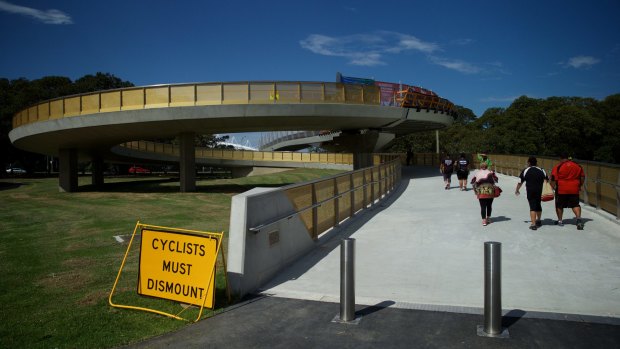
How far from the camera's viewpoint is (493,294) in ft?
15.7

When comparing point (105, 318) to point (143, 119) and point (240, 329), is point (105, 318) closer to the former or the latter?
point (240, 329)

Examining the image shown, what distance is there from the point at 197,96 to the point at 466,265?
17120mm

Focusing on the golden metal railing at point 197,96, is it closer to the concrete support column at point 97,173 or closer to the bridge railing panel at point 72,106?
the bridge railing panel at point 72,106

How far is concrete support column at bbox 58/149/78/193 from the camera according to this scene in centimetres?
2989

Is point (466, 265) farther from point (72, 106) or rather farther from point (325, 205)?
point (72, 106)

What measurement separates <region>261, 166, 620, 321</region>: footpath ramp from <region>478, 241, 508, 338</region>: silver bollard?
0.69 metres

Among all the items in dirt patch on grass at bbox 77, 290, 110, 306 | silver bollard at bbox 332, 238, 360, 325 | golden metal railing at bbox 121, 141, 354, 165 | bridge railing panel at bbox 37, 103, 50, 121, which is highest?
bridge railing panel at bbox 37, 103, 50, 121

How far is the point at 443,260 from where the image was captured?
8.20 m

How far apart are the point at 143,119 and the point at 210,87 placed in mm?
3432

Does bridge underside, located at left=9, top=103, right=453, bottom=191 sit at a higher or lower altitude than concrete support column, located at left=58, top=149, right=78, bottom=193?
higher

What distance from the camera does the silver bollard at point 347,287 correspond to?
17.3 ft

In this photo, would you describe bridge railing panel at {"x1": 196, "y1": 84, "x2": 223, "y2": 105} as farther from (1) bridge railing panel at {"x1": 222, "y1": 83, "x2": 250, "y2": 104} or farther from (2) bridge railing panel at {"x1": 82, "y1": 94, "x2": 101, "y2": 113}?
(2) bridge railing panel at {"x1": 82, "y1": 94, "x2": 101, "y2": 113}

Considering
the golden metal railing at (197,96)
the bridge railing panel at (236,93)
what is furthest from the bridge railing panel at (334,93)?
the bridge railing panel at (236,93)

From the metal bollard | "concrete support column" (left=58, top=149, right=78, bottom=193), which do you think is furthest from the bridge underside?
the metal bollard
